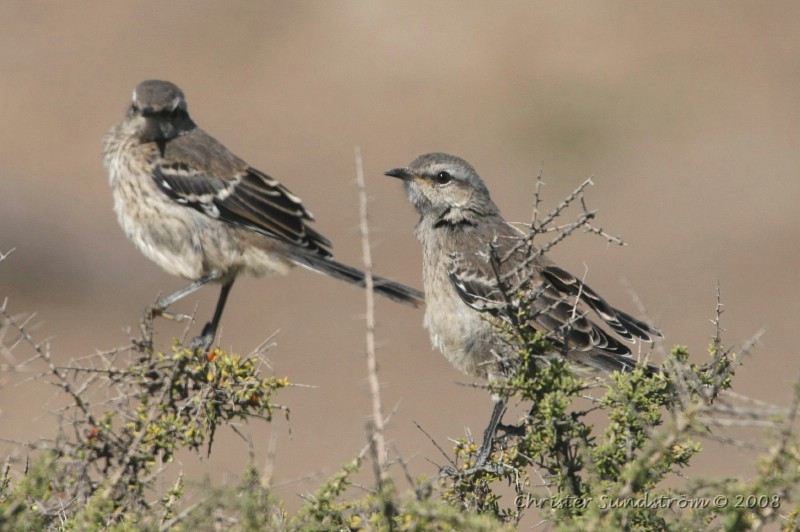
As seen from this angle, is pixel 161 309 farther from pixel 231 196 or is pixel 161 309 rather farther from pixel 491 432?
pixel 491 432

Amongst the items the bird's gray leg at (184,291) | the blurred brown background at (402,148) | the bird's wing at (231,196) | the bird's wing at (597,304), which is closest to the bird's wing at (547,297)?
the bird's wing at (597,304)

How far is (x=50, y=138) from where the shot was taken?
2666 cm

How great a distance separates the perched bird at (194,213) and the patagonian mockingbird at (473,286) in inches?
24.3

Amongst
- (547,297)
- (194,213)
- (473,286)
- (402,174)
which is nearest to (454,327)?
(473,286)

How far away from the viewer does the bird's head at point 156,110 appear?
279 inches

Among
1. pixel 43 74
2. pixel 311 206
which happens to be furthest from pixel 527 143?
pixel 43 74

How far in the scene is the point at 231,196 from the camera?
7.12 meters

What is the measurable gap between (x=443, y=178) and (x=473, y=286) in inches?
38.9

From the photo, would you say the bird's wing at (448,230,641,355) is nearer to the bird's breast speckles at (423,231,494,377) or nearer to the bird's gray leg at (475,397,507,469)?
the bird's breast speckles at (423,231,494,377)

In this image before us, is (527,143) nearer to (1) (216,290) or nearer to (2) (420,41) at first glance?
(2) (420,41)

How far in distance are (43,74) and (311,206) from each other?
10.4m

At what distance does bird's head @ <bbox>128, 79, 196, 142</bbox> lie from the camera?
7094mm

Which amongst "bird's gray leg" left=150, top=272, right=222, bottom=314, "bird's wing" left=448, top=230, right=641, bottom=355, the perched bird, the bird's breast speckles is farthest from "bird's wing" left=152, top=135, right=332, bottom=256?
"bird's wing" left=448, top=230, right=641, bottom=355

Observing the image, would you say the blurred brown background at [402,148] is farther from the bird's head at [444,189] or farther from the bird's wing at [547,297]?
the bird's wing at [547,297]
